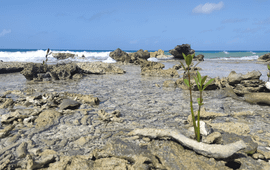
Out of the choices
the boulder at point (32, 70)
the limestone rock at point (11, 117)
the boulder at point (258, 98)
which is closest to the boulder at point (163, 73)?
the boulder at point (258, 98)

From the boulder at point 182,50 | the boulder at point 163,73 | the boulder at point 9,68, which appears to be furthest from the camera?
the boulder at point 182,50

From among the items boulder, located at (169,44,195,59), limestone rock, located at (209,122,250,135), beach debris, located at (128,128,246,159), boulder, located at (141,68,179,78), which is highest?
boulder, located at (169,44,195,59)

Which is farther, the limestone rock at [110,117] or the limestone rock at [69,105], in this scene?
the limestone rock at [69,105]

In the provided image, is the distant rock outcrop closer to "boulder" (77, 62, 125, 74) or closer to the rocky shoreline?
"boulder" (77, 62, 125, 74)

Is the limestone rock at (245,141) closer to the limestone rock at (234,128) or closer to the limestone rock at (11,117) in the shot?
the limestone rock at (234,128)

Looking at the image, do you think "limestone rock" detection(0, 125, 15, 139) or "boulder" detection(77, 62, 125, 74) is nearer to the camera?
"limestone rock" detection(0, 125, 15, 139)

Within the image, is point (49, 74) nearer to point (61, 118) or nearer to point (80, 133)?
point (61, 118)

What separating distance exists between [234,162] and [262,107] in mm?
2433

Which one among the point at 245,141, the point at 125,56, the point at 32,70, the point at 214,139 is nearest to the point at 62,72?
the point at 32,70

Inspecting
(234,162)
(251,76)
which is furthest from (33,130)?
(251,76)

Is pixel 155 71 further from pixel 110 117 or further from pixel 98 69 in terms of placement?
pixel 110 117

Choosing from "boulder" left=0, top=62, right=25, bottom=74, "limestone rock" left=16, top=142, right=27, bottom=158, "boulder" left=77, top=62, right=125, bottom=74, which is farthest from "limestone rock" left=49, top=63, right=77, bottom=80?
"limestone rock" left=16, top=142, right=27, bottom=158

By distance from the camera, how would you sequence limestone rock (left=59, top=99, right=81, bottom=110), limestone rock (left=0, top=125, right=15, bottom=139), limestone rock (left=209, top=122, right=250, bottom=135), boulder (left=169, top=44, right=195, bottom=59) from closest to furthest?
limestone rock (left=0, top=125, right=15, bottom=139), limestone rock (left=209, top=122, right=250, bottom=135), limestone rock (left=59, top=99, right=81, bottom=110), boulder (left=169, top=44, right=195, bottom=59)

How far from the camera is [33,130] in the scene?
8.33 feet
